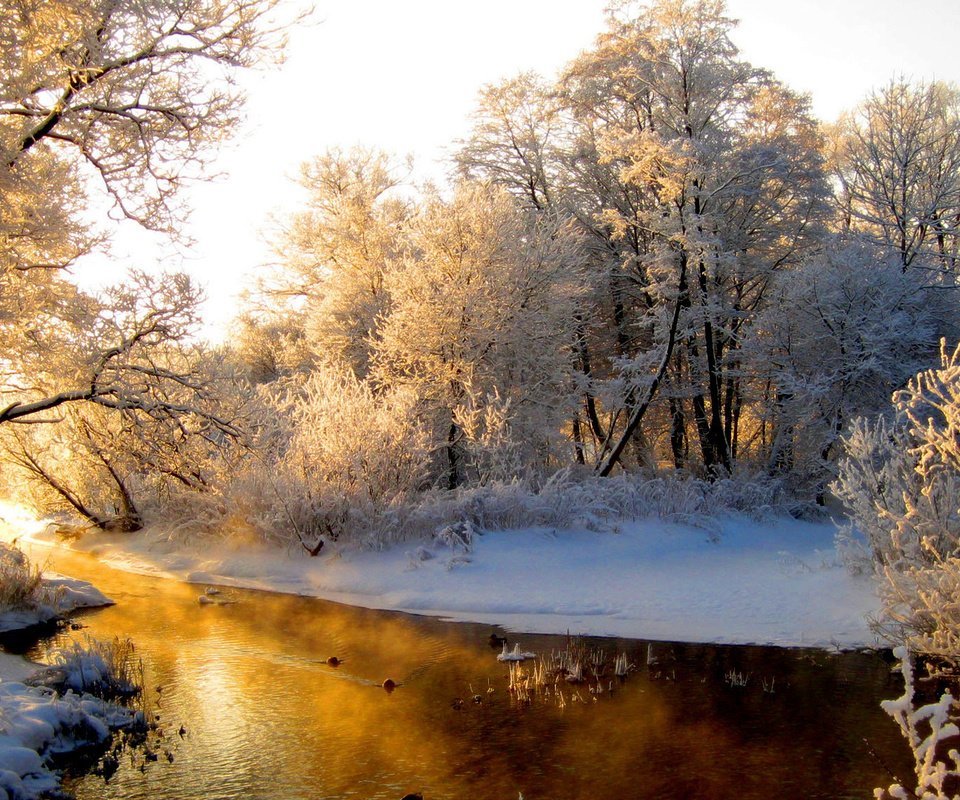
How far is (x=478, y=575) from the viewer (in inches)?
522

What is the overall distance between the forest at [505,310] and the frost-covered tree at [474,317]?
77 millimetres

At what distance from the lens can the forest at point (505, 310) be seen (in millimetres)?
9516

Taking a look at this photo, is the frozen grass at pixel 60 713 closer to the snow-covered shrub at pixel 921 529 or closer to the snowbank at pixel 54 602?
the snowbank at pixel 54 602

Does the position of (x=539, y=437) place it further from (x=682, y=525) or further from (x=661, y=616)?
(x=661, y=616)

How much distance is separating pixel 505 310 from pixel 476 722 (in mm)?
12201

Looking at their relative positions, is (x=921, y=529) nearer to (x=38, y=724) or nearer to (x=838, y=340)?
(x=38, y=724)

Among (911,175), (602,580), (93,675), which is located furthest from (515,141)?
(93,675)

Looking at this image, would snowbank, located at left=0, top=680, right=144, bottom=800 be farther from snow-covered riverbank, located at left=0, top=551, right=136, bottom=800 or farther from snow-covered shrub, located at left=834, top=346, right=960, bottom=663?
snow-covered shrub, located at left=834, top=346, right=960, bottom=663

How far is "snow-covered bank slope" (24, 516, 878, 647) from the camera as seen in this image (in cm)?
1090

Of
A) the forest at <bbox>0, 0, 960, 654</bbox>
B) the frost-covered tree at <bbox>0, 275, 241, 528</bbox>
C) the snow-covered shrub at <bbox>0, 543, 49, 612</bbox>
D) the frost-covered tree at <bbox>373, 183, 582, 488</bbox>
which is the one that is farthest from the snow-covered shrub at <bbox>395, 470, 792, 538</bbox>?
the snow-covered shrub at <bbox>0, 543, 49, 612</bbox>

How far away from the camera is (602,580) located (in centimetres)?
1297

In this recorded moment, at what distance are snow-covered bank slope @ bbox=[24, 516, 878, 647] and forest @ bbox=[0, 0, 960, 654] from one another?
2.64 feet

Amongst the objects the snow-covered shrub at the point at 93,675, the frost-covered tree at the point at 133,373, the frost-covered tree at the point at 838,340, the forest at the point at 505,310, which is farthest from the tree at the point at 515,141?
the snow-covered shrub at the point at 93,675

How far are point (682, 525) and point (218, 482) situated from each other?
31.8 feet
